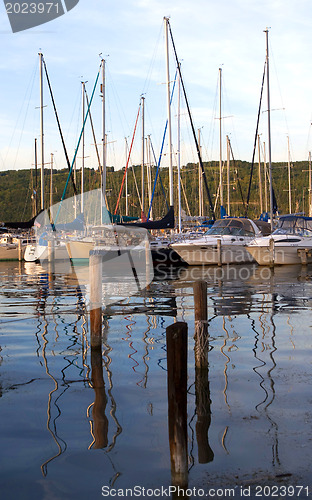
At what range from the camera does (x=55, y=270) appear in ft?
118

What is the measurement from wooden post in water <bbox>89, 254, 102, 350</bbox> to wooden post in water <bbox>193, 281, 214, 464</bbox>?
6.50ft

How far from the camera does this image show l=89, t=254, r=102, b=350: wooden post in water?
34.4 ft

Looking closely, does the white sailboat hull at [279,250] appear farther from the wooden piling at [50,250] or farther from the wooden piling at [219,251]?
the wooden piling at [50,250]

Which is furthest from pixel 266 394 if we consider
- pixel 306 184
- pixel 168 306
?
pixel 306 184

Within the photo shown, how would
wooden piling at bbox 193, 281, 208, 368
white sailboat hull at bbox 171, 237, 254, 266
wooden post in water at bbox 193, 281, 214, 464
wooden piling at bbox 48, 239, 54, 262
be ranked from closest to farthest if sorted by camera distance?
1. wooden post in water at bbox 193, 281, 214, 464
2. wooden piling at bbox 193, 281, 208, 368
3. white sailboat hull at bbox 171, 237, 254, 266
4. wooden piling at bbox 48, 239, 54, 262

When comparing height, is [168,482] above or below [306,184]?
below

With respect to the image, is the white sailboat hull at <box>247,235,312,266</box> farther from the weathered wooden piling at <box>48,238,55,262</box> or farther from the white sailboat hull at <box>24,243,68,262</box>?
the white sailboat hull at <box>24,243,68,262</box>

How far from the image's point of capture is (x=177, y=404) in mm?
5848

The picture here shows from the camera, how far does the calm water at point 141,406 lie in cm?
598

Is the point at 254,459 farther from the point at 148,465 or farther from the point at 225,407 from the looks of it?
the point at 225,407

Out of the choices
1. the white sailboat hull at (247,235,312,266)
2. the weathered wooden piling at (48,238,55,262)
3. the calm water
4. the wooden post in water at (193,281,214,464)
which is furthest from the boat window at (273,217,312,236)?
the wooden post in water at (193,281,214,464)

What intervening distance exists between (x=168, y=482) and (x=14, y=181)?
→ 17386 cm

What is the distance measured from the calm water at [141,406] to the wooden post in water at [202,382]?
4 cm

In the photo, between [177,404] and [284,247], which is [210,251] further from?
[177,404]
